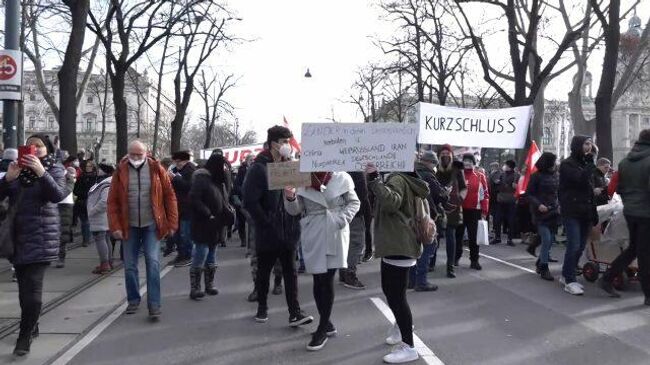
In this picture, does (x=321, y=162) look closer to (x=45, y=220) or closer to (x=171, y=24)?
(x=45, y=220)

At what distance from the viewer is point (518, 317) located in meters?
7.16

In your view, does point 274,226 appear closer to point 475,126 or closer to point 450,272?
point 450,272

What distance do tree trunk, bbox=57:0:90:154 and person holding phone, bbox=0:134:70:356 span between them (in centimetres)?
1055

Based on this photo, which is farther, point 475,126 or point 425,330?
point 475,126

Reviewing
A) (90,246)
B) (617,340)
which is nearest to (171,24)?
(90,246)

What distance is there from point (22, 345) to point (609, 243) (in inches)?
284

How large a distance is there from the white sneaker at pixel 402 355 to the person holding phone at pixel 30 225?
121 inches

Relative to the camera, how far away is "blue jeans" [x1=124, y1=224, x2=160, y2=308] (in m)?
7.09

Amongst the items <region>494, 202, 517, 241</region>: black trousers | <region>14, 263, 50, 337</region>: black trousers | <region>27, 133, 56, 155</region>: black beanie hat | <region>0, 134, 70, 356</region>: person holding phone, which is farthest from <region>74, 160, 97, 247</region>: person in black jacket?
<region>494, 202, 517, 241</region>: black trousers

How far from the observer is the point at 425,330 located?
6602 mm

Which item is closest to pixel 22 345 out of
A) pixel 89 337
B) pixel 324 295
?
pixel 89 337

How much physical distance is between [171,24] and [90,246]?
35.4 feet

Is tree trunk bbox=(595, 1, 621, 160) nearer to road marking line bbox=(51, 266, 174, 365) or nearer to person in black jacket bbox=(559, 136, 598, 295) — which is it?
person in black jacket bbox=(559, 136, 598, 295)

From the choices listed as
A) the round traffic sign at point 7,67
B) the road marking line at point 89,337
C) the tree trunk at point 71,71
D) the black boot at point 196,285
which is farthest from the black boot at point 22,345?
the tree trunk at point 71,71
